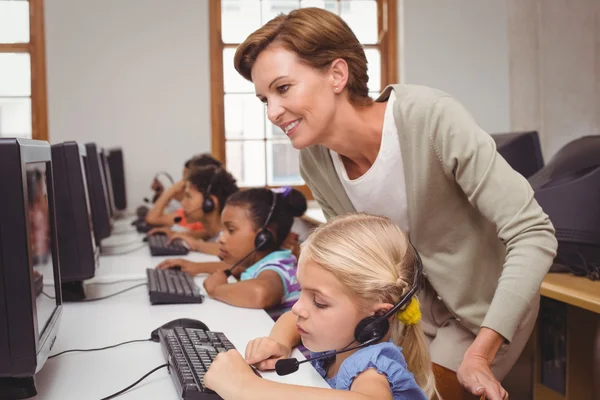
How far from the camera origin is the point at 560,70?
4922 millimetres

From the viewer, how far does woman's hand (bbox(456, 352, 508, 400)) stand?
3.41 feet

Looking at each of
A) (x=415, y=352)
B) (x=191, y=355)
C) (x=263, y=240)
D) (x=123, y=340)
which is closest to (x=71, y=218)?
(x=123, y=340)

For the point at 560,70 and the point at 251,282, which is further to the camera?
the point at 560,70

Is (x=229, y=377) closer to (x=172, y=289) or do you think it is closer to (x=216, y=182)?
(x=172, y=289)

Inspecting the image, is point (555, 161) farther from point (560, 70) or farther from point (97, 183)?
point (560, 70)

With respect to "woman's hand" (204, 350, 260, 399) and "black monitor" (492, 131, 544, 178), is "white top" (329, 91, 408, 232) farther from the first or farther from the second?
"black monitor" (492, 131, 544, 178)

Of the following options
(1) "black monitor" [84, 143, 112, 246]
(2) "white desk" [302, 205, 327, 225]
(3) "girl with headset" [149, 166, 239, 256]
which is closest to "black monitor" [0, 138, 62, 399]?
(1) "black monitor" [84, 143, 112, 246]

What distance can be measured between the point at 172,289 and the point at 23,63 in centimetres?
347

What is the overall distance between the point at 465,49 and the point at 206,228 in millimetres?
2802

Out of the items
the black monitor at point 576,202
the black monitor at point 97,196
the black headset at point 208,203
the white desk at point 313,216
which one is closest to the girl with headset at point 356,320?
the black monitor at point 576,202

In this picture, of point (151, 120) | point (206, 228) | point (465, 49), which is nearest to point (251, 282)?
point (206, 228)

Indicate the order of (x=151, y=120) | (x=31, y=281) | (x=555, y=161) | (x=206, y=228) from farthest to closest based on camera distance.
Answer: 1. (x=151, y=120)
2. (x=206, y=228)
3. (x=555, y=161)
4. (x=31, y=281)

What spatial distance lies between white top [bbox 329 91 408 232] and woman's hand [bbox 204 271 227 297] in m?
0.49

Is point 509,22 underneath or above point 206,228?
above
